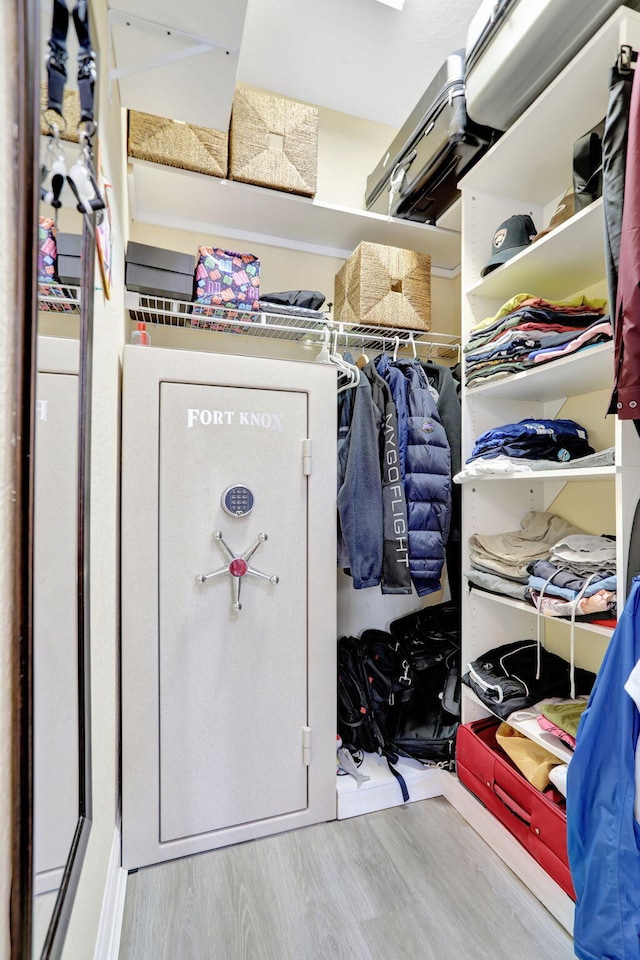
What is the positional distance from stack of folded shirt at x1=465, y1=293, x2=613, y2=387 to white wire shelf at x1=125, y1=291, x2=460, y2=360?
0.51 metres

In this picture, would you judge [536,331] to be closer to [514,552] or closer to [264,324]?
[514,552]

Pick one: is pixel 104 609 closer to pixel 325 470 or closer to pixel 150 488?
pixel 150 488

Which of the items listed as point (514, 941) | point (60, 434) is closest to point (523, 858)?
point (514, 941)

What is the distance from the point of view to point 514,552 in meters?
1.61

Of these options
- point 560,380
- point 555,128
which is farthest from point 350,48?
→ point 560,380

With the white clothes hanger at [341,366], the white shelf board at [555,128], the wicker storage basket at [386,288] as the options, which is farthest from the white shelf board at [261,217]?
the white clothes hanger at [341,366]

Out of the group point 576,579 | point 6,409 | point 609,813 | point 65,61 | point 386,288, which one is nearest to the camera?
point 6,409

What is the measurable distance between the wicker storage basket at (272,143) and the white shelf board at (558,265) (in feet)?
2.92

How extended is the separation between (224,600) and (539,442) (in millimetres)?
1239

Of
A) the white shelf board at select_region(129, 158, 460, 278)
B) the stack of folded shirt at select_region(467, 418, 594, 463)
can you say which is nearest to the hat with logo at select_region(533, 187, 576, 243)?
the stack of folded shirt at select_region(467, 418, 594, 463)

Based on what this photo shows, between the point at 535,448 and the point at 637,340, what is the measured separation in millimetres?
580

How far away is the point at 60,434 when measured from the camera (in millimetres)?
654

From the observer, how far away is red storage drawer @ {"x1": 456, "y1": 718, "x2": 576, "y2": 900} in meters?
1.30

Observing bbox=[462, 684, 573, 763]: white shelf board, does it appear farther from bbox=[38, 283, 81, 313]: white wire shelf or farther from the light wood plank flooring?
bbox=[38, 283, 81, 313]: white wire shelf
